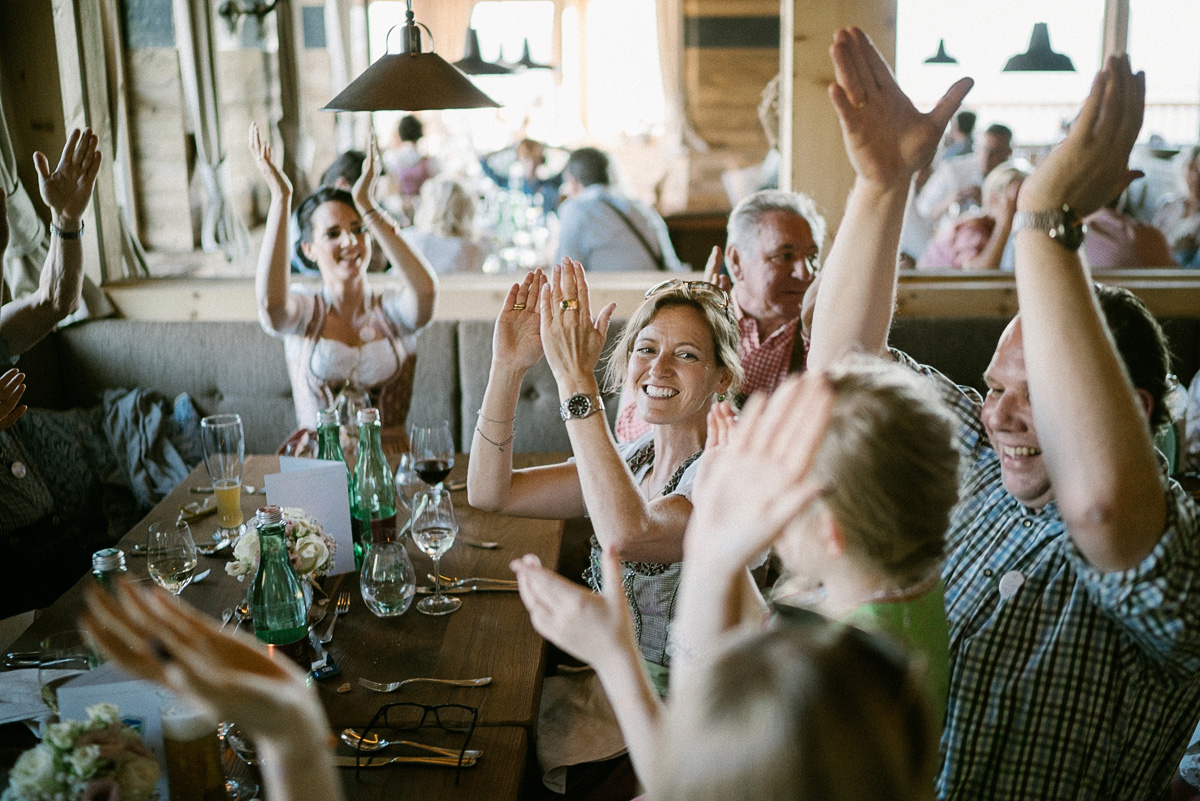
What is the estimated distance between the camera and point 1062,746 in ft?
3.60

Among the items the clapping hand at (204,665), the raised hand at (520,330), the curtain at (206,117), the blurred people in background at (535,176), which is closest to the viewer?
the clapping hand at (204,665)

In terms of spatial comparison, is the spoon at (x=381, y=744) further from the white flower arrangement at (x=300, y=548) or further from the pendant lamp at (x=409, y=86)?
the pendant lamp at (x=409, y=86)

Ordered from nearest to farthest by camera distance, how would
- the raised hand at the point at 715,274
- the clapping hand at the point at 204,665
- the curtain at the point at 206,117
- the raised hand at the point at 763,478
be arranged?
the clapping hand at the point at 204,665 < the raised hand at the point at 763,478 < the raised hand at the point at 715,274 < the curtain at the point at 206,117

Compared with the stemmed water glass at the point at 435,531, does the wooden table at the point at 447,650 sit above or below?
below

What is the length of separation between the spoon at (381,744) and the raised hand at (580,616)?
15.1 inches

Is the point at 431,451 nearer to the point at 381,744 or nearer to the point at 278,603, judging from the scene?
the point at 278,603

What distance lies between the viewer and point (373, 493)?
1.89 m

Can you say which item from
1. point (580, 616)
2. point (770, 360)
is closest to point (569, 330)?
point (580, 616)

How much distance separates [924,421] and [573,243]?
3369 mm

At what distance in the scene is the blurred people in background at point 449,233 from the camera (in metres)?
4.18

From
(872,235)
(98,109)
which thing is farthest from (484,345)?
(872,235)

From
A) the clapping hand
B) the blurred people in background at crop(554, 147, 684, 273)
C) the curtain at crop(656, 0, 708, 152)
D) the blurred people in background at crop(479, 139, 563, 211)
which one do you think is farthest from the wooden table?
the curtain at crop(656, 0, 708, 152)

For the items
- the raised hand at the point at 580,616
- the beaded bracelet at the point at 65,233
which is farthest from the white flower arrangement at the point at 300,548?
the beaded bracelet at the point at 65,233

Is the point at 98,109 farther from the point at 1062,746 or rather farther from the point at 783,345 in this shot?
the point at 1062,746
